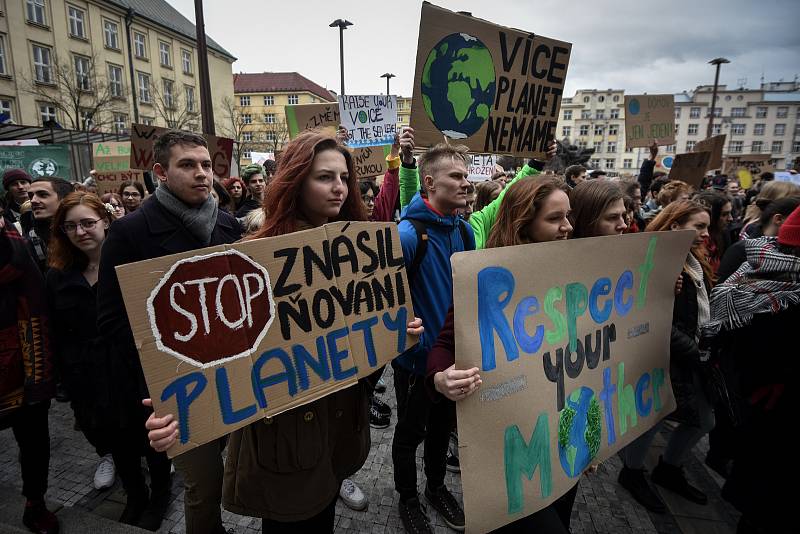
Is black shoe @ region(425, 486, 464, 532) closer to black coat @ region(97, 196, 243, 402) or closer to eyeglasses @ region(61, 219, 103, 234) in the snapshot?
black coat @ region(97, 196, 243, 402)

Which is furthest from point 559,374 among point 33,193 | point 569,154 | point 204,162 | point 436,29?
point 569,154

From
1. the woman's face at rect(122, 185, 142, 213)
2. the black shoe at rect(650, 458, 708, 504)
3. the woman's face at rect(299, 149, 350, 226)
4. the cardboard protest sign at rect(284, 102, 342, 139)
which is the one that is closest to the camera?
the woman's face at rect(299, 149, 350, 226)

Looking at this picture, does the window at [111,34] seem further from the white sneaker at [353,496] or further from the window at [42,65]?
the white sneaker at [353,496]

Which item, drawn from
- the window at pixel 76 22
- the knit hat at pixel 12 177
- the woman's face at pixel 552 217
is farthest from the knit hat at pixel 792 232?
the window at pixel 76 22

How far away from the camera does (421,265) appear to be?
2359 mm

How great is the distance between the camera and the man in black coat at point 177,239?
1.88 m

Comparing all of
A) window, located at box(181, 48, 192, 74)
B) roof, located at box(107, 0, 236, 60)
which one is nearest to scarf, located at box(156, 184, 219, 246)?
roof, located at box(107, 0, 236, 60)

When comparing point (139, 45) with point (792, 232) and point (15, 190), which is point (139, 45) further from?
point (792, 232)

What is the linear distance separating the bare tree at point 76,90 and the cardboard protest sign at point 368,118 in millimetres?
22059

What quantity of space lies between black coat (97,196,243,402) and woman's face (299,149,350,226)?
70 cm

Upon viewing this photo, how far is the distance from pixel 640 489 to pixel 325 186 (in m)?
2.81

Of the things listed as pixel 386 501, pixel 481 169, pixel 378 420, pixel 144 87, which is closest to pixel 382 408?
pixel 378 420

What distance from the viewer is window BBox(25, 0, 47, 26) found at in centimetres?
2519

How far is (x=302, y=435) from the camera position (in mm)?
1561
